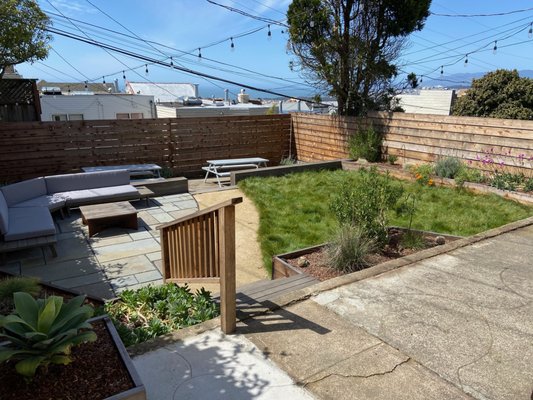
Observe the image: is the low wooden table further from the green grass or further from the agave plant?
the agave plant

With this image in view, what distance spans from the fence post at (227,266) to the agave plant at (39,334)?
94 centimetres

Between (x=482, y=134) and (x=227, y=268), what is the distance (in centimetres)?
672

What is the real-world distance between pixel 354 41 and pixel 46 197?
27.6 feet

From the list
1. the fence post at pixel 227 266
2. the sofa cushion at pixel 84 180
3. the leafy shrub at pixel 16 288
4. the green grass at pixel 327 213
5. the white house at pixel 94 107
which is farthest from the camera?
the white house at pixel 94 107

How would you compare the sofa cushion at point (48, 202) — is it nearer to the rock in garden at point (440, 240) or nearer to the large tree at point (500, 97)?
the rock in garden at point (440, 240)

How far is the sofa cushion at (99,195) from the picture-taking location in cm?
705

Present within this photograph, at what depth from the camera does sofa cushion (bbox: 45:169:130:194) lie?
24.3 ft

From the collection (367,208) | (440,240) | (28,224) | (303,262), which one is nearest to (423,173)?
(440,240)

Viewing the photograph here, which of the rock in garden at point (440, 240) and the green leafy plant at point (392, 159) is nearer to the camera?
the rock in garden at point (440, 240)

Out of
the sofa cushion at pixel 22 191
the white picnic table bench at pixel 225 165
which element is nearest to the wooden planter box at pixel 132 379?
the sofa cushion at pixel 22 191

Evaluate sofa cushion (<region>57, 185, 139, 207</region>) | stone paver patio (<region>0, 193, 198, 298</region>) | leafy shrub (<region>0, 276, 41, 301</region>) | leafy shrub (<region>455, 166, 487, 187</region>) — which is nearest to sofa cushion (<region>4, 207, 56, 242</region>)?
stone paver patio (<region>0, 193, 198, 298</region>)

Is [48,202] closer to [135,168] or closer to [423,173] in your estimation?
[135,168]

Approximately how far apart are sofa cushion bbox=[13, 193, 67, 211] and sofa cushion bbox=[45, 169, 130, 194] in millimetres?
351

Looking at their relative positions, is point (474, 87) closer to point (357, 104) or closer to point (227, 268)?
point (357, 104)
